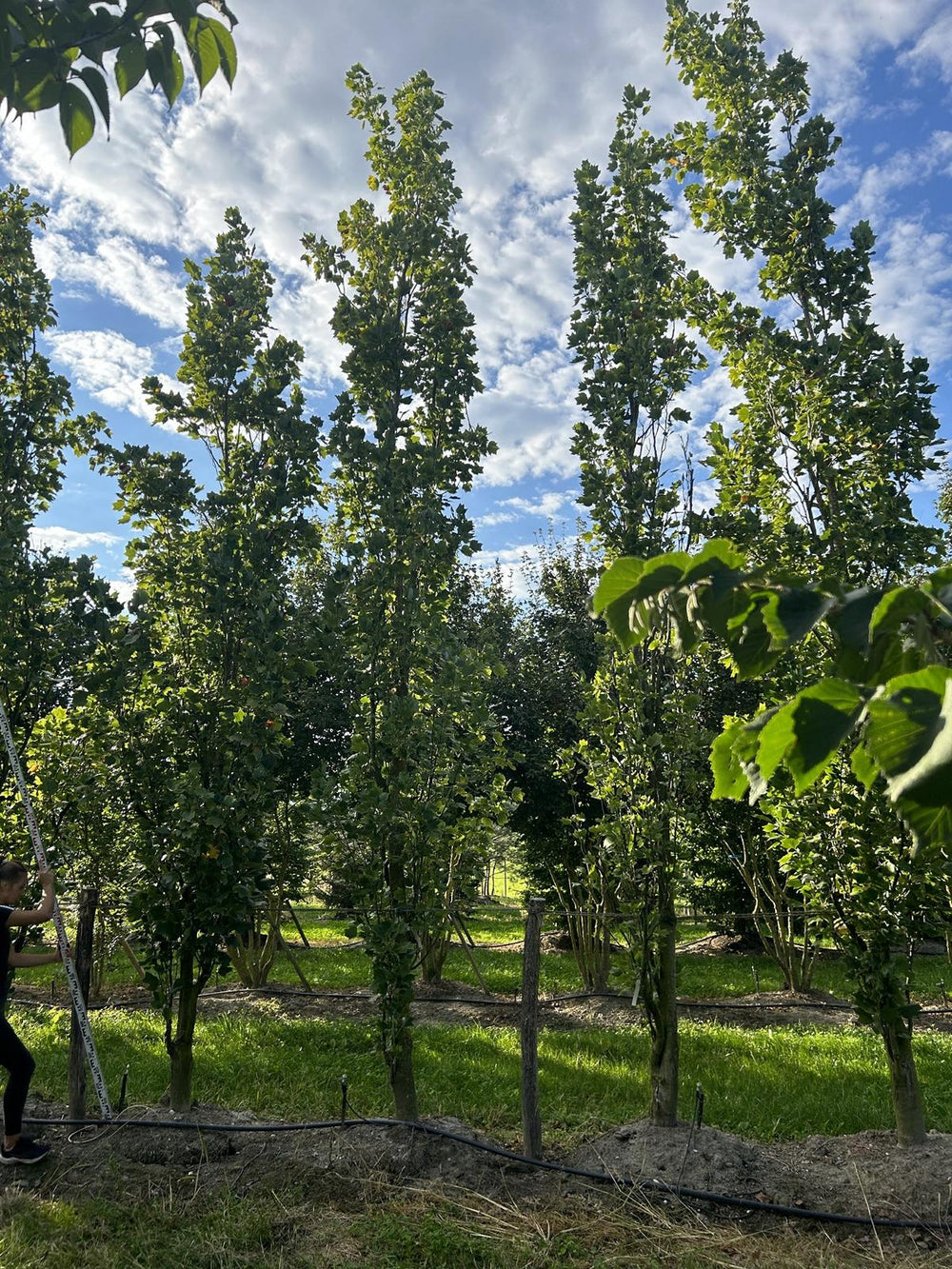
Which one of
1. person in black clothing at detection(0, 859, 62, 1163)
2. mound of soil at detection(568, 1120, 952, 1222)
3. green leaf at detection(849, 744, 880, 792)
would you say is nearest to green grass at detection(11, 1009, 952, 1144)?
mound of soil at detection(568, 1120, 952, 1222)

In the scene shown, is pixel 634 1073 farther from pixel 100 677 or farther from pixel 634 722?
pixel 100 677

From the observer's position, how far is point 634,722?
17.4 ft


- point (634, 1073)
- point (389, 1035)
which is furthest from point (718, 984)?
point (389, 1035)

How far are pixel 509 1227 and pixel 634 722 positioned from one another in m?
2.84

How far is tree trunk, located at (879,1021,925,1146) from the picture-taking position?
475 cm

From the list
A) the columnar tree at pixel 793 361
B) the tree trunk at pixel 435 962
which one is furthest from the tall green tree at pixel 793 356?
the tree trunk at pixel 435 962

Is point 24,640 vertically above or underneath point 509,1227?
above

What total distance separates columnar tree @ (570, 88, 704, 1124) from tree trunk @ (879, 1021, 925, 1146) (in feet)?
4.17

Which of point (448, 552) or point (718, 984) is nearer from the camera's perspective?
point (448, 552)

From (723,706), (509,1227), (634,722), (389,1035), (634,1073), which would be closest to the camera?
(509,1227)

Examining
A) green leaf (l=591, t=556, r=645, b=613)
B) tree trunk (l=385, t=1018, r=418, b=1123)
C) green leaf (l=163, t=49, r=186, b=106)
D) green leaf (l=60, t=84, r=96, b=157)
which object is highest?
green leaf (l=163, t=49, r=186, b=106)

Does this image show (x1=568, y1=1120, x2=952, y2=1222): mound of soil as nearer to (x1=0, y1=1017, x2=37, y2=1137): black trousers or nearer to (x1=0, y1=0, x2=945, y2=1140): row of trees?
(x1=0, y1=0, x2=945, y2=1140): row of trees

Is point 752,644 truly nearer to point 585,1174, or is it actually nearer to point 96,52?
point 96,52

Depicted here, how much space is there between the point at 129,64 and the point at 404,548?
392 cm
